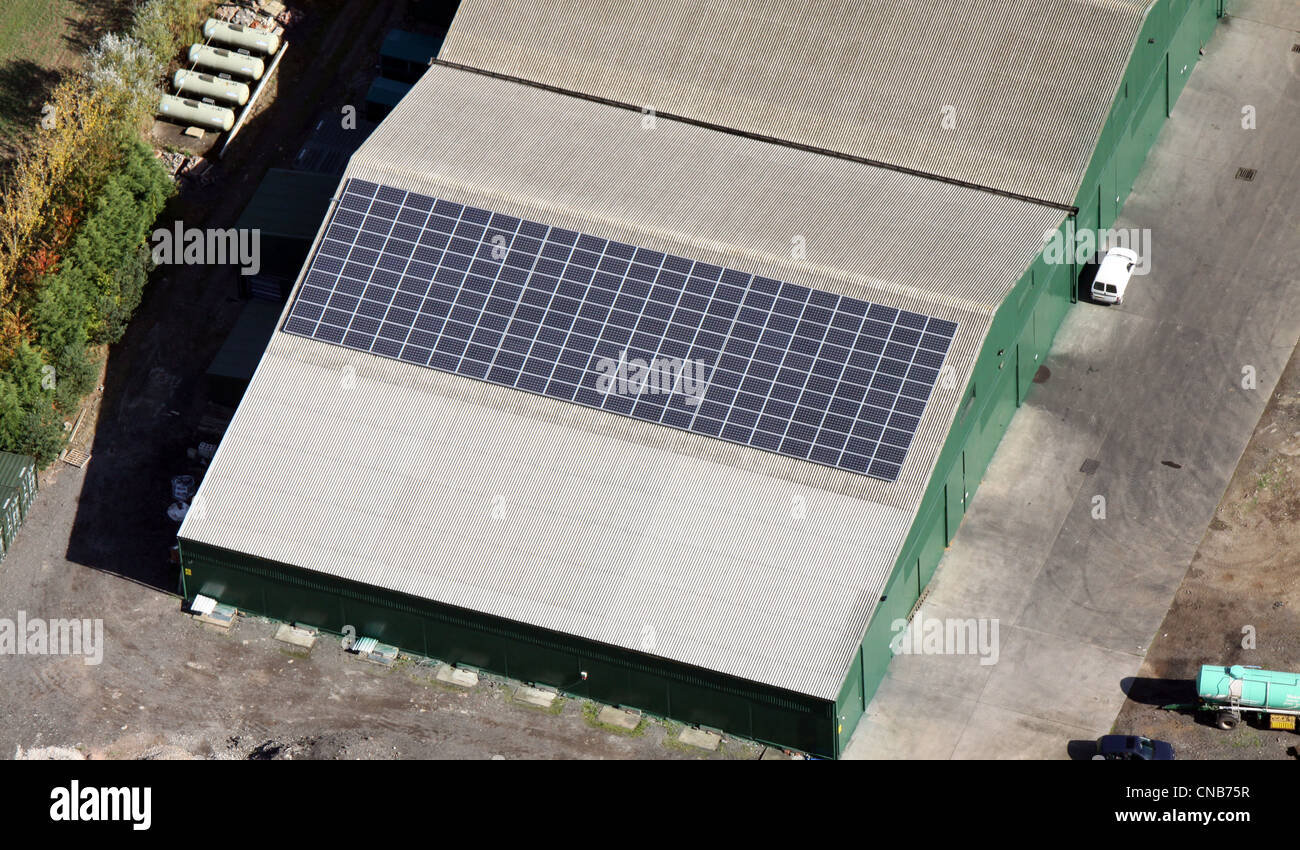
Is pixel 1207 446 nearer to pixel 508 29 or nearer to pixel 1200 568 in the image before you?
pixel 1200 568

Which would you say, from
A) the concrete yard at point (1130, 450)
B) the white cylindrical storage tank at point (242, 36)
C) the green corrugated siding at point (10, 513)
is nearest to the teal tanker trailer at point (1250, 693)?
the concrete yard at point (1130, 450)

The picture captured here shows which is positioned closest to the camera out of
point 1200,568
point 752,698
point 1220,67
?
point 752,698

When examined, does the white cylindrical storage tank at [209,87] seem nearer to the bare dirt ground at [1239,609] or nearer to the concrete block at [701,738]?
the concrete block at [701,738]

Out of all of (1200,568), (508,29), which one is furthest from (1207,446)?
(508,29)

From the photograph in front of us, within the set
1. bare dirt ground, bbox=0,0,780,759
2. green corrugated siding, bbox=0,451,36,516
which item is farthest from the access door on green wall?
green corrugated siding, bbox=0,451,36,516

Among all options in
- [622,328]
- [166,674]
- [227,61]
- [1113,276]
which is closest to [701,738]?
[622,328]

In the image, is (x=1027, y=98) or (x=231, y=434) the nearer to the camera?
(x=231, y=434)

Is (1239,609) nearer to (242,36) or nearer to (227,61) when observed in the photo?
(227,61)
